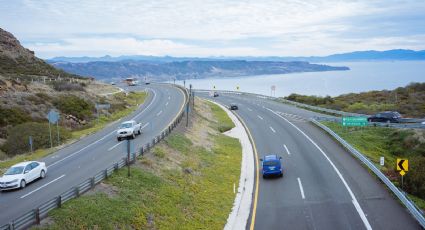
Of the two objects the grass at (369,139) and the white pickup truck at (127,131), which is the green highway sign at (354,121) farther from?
the white pickup truck at (127,131)

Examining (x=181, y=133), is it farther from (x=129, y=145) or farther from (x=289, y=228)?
(x=289, y=228)

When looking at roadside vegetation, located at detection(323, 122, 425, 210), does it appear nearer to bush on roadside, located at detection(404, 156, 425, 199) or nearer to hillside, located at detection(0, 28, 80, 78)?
bush on roadside, located at detection(404, 156, 425, 199)

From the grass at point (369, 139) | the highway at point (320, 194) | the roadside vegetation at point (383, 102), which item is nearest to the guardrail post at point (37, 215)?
the highway at point (320, 194)

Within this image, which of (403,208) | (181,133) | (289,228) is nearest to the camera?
(289,228)

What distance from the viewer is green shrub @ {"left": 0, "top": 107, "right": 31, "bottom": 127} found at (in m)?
41.2

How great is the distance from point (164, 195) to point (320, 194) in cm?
918

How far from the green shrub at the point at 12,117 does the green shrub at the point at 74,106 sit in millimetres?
6398

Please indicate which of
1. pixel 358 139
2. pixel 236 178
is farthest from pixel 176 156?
pixel 358 139

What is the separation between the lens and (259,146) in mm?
39438

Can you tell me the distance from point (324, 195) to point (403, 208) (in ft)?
14.3

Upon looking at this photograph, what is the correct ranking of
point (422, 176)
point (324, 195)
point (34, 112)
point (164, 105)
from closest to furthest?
1. point (324, 195)
2. point (422, 176)
3. point (34, 112)
4. point (164, 105)

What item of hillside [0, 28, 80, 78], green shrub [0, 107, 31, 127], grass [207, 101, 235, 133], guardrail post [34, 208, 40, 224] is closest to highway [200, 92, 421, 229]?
grass [207, 101, 235, 133]

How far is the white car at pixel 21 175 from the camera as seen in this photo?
843 inches

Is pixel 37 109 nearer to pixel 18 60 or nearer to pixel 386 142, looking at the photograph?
pixel 386 142
